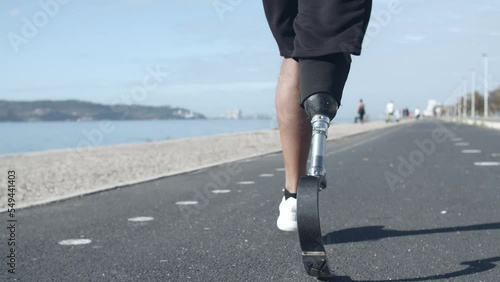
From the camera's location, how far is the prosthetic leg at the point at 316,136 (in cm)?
194

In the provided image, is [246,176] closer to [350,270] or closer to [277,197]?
[277,197]

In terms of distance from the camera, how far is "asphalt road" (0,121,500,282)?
8.31 ft

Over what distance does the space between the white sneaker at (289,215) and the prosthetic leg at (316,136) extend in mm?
663

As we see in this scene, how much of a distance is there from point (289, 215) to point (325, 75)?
3.22ft

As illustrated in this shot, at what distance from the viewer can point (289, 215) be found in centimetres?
299

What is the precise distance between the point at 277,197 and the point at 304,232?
292 centimetres

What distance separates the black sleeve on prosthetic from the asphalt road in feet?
2.37

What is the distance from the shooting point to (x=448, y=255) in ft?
9.07

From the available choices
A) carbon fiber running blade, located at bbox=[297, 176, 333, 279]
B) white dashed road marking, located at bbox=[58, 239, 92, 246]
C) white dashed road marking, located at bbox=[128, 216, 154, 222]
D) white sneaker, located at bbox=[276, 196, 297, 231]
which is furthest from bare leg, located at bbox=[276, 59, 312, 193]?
white dashed road marking, located at bbox=[128, 216, 154, 222]

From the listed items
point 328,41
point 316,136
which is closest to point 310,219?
point 316,136

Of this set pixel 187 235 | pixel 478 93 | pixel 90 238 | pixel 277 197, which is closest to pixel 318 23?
pixel 187 235

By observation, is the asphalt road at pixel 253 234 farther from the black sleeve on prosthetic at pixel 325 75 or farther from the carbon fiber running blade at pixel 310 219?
the black sleeve on prosthetic at pixel 325 75

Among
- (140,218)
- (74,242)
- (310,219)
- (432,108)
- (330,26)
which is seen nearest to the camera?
(310,219)

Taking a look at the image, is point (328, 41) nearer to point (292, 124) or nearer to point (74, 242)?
point (292, 124)
